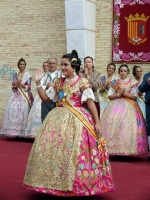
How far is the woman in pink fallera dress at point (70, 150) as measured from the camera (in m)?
5.84

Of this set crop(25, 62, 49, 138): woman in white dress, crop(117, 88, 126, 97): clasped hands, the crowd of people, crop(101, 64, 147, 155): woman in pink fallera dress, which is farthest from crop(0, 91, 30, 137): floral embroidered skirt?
the crowd of people

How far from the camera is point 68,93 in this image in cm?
624

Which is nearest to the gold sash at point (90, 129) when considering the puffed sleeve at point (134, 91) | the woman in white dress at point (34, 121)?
the puffed sleeve at point (134, 91)

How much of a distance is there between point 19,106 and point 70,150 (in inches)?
252

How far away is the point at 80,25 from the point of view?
42.9 ft

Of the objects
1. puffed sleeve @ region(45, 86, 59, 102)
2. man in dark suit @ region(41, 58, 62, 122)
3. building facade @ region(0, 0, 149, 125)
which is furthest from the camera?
building facade @ region(0, 0, 149, 125)

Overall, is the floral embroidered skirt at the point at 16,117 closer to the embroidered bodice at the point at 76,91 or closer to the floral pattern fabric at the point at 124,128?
the floral pattern fabric at the point at 124,128

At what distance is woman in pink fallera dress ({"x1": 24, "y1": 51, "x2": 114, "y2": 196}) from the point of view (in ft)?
19.2

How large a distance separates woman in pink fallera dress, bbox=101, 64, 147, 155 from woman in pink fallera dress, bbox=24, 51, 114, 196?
9.69 ft

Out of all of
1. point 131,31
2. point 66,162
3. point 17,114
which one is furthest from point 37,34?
point 66,162

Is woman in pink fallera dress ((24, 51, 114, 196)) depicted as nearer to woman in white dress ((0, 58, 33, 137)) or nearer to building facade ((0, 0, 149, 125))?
woman in white dress ((0, 58, 33, 137))

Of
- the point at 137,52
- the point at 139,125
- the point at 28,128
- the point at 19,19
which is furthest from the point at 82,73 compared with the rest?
the point at 19,19

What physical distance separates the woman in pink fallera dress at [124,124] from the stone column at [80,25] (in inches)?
148

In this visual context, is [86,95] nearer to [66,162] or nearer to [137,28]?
[66,162]
